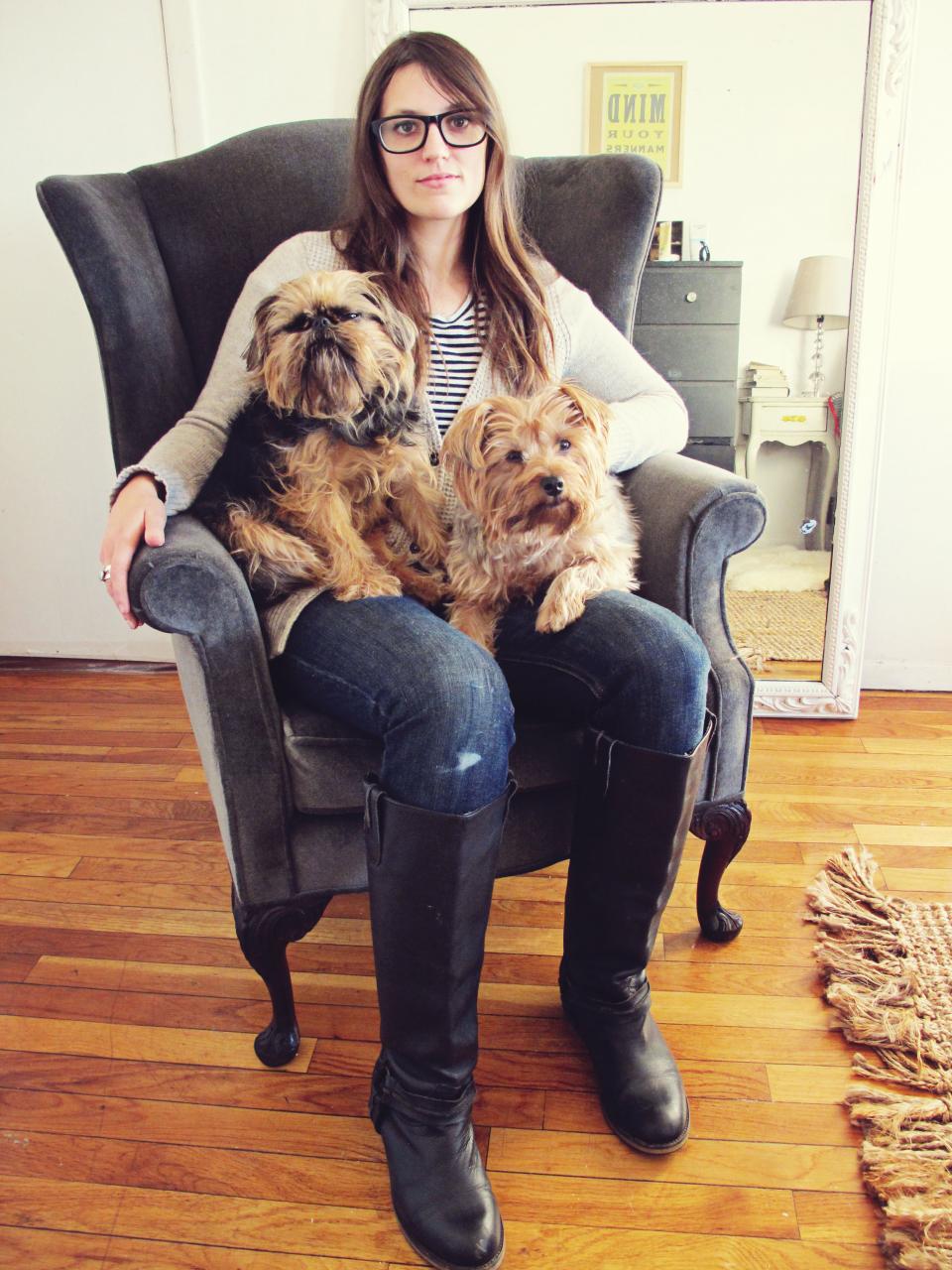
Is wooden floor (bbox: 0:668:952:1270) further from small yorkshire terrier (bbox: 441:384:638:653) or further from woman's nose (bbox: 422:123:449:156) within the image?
woman's nose (bbox: 422:123:449:156)

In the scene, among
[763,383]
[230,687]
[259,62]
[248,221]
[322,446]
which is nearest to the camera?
[230,687]

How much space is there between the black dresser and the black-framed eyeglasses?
0.95 metres

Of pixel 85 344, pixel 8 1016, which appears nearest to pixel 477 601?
pixel 8 1016

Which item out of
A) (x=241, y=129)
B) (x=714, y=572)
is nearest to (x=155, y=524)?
(x=714, y=572)

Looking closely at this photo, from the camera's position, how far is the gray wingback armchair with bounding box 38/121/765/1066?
1.24 meters

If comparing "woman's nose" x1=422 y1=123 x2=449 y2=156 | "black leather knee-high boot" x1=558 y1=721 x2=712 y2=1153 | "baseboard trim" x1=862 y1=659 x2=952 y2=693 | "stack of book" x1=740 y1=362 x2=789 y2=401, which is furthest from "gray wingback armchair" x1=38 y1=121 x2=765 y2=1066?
"baseboard trim" x1=862 y1=659 x2=952 y2=693

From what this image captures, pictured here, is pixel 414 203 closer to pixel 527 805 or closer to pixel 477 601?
pixel 477 601

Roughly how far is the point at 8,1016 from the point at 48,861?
19.6 inches

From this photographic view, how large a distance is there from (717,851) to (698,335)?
55.6 inches

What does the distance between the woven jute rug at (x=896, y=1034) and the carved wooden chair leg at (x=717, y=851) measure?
17 cm

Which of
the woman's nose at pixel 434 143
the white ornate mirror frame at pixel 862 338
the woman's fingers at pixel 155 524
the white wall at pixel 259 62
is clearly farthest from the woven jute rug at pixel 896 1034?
the white wall at pixel 259 62

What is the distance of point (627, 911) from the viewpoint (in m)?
1.29

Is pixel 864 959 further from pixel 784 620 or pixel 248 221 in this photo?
pixel 248 221

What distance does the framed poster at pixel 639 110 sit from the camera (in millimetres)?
2291
